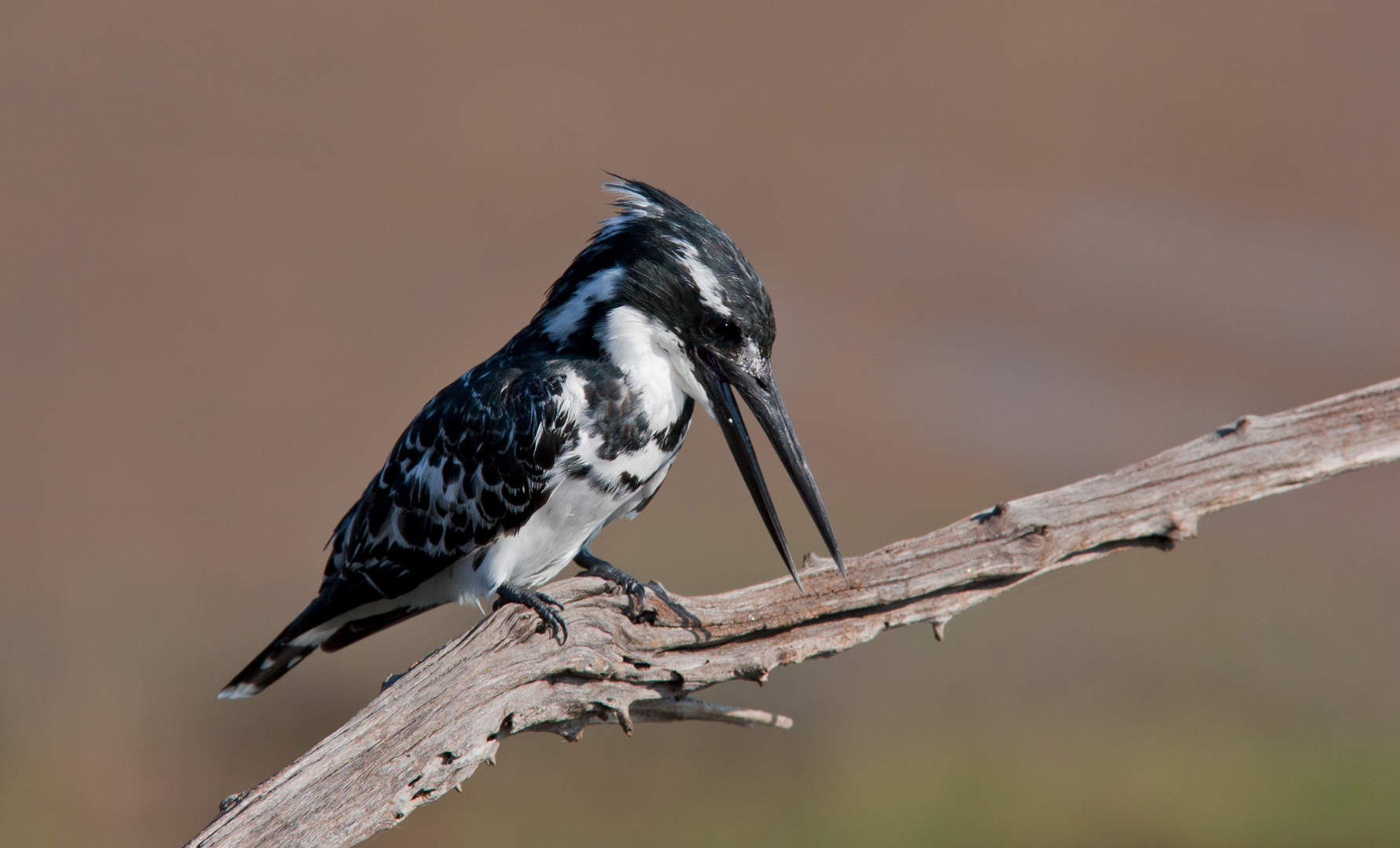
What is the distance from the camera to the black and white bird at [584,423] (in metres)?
3.37

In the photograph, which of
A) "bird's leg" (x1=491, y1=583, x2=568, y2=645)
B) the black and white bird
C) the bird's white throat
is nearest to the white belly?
the black and white bird

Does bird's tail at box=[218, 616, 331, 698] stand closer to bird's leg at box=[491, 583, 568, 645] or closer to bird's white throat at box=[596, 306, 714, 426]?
bird's leg at box=[491, 583, 568, 645]

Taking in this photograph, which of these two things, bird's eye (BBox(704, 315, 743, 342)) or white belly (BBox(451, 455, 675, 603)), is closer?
bird's eye (BBox(704, 315, 743, 342))

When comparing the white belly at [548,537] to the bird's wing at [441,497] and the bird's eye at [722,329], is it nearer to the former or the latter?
the bird's wing at [441,497]

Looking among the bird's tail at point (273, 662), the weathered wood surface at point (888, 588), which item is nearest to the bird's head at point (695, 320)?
the weathered wood surface at point (888, 588)

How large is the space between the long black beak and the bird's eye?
0.09m

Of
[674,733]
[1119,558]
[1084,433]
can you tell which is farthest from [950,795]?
[1084,433]

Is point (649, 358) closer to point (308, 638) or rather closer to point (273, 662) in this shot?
point (308, 638)

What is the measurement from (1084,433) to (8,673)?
8.08 meters

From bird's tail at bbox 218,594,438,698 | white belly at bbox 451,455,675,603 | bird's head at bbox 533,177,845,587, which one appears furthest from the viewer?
bird's tail at bbox 218,594,438,698

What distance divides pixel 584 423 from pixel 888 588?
952 mm

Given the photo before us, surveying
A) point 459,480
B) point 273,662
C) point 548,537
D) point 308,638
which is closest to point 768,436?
point 548,537

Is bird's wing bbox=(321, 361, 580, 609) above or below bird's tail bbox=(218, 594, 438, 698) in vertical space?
above

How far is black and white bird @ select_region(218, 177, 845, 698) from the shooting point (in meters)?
3.37
